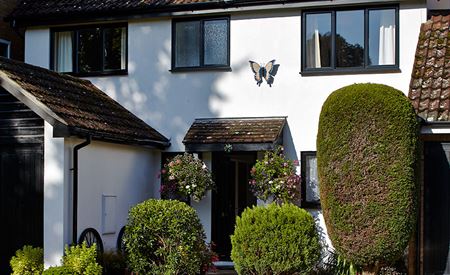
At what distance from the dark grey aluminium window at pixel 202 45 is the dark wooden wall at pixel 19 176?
4660 millimetres

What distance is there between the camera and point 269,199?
15.5 meters

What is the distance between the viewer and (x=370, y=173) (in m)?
12.4

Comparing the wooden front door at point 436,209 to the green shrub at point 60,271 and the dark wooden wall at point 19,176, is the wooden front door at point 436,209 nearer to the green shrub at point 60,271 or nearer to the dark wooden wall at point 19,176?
the green shrub at point 60,271

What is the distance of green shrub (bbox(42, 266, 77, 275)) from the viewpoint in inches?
468

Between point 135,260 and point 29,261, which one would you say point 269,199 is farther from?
point 29,261

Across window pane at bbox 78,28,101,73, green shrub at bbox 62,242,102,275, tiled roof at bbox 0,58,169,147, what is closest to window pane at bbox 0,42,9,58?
window pane at bbox 78,28,101,73

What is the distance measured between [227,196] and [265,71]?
3096mm

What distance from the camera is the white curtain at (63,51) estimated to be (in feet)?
58.2

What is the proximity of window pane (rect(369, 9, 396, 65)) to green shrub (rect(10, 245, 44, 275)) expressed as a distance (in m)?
7.92

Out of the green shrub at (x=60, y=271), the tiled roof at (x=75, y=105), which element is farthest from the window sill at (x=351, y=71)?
the green shrub at (x=60, y=271)

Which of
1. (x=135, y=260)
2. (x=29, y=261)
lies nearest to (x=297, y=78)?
(x=135, y=260)

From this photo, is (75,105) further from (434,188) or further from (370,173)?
(434,188)

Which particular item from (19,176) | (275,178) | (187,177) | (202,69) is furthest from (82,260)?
(202,69)

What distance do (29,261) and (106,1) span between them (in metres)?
7.32
